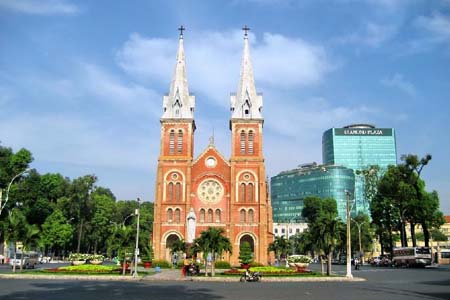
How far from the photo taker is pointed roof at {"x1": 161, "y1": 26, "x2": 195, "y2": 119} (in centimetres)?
6800

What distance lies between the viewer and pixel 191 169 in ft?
216

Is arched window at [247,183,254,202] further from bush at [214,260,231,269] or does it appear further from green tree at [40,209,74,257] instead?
green tree at [40,209,74,257]

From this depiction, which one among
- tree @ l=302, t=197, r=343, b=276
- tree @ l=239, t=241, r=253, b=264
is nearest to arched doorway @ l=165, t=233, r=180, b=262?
tree @ l=239, t=241, r=253, b=264

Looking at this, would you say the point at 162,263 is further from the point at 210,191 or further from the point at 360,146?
the point at 360,146

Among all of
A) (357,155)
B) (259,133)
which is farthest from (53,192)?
(357,155)

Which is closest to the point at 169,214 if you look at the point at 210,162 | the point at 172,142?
the point at 210,162

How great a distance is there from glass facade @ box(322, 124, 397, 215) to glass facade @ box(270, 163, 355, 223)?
1083 centimetres

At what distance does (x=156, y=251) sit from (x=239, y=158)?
17.2 m

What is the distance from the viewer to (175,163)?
216ft

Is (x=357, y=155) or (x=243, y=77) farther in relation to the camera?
(x=357, y=155)

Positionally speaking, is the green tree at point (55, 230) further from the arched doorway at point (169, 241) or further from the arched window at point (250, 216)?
the arched window at point (250, 216)

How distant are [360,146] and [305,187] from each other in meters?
28.8

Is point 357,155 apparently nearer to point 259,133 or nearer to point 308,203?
point 308,203

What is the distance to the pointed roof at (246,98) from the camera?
67.9 meters
